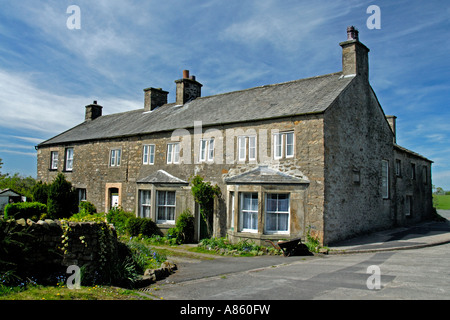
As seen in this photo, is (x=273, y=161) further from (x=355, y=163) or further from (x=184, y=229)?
(x=184, y=229)

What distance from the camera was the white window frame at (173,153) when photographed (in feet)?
62.7

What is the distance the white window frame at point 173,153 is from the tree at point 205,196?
2.22 m

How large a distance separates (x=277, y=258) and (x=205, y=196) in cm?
528

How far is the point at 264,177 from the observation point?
15023mm

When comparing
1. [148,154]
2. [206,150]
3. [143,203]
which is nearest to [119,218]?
[143,203]

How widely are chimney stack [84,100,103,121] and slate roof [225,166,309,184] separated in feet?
65.2

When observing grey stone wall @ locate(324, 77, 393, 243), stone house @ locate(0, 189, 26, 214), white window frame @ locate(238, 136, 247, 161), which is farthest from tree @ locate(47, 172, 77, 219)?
grey stone wall @ locate(324, 77, 393, 243)

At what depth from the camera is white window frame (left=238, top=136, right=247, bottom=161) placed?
16.3 meters

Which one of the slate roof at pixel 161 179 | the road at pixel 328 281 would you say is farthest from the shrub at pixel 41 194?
the road at pixel 328 281

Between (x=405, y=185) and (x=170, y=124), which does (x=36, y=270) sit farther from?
(x=405, y=185)
